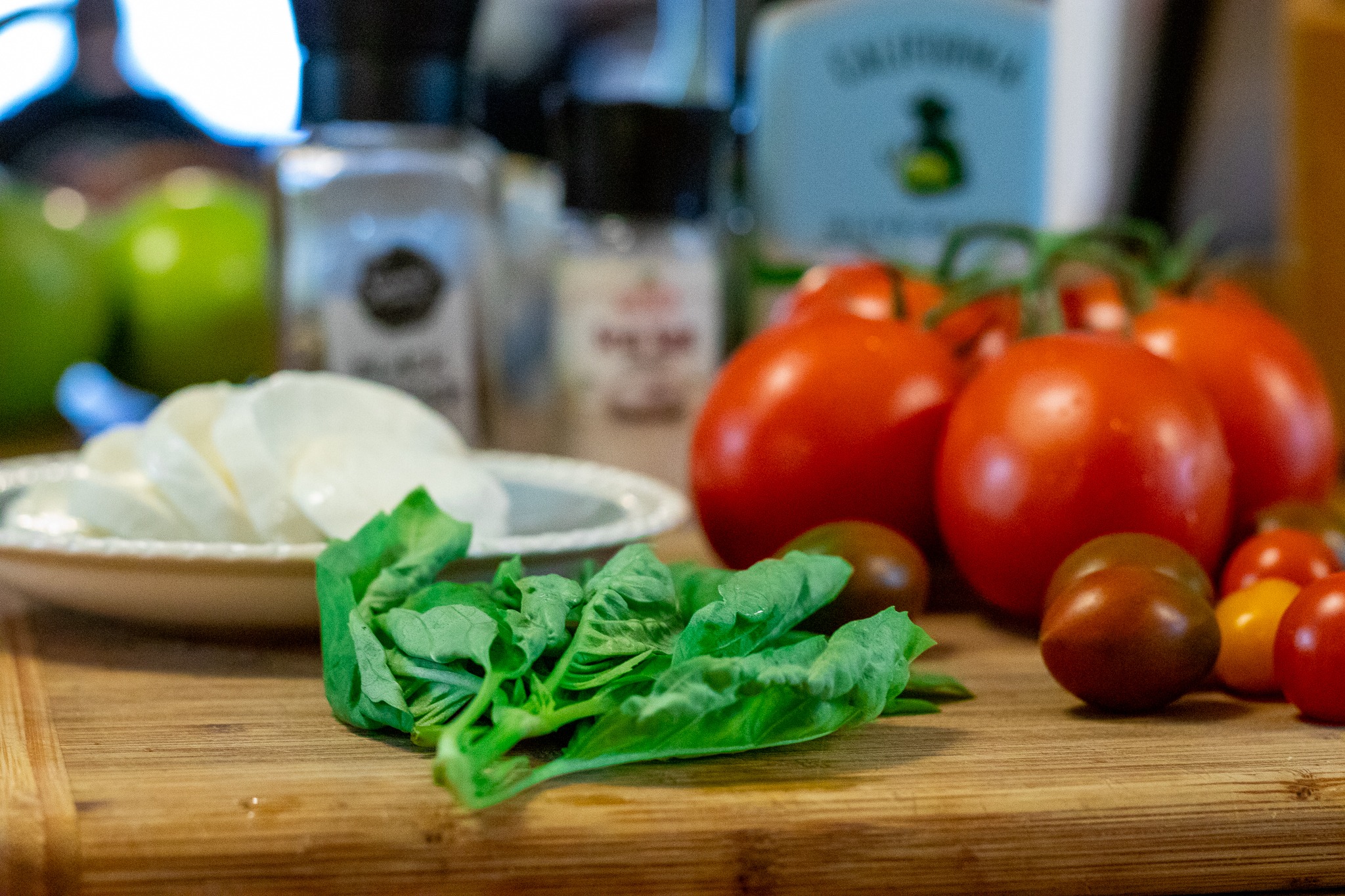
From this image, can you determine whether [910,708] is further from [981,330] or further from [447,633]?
[981,330]

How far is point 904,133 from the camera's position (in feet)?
3.38

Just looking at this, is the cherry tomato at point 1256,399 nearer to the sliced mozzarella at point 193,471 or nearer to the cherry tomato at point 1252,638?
the cherry tomato at point 1252,638

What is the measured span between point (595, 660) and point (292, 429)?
0.75 ft

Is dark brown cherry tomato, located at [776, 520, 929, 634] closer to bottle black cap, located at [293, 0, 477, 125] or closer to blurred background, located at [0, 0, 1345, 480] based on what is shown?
blurred background, located at [0, 0, 1345, 480]

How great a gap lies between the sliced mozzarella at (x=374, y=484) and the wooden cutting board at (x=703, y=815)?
0.11 m

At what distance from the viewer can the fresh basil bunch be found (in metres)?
0.38

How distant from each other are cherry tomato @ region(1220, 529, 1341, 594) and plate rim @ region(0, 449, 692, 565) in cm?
24

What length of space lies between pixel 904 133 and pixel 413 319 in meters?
0.42

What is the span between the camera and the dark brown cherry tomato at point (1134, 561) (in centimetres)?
49

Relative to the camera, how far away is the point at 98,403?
1600 millimetres

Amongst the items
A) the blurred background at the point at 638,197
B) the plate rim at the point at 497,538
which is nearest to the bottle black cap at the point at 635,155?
the blurred background at the point at 638,197

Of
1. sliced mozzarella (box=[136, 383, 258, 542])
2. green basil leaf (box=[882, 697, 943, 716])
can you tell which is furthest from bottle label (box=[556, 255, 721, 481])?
green basil leaf (box=[882, 697, 943, 716])

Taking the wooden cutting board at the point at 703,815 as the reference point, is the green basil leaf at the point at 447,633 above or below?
above

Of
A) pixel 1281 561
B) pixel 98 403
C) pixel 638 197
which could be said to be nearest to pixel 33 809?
pixel 1281 561
